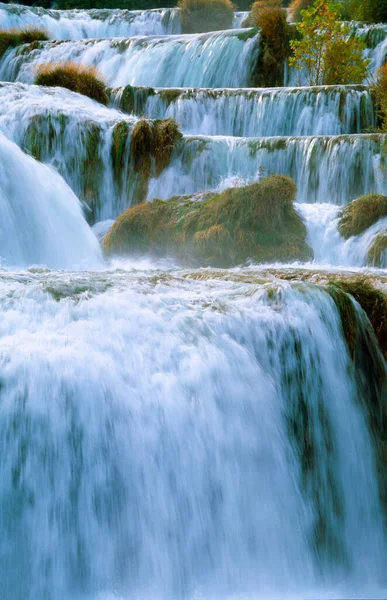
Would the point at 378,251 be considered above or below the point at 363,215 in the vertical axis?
below

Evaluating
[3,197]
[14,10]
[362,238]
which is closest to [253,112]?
[362,238]

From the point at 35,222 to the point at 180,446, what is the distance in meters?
4.82

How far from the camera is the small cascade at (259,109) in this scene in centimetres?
1209

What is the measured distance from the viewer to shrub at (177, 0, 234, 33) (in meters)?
20.6

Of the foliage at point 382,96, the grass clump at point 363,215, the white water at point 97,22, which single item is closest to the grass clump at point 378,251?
the grass clump at point 363,215

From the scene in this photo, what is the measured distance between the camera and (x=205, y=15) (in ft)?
68.1

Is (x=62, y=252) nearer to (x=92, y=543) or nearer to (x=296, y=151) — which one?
(x=296, y=151)

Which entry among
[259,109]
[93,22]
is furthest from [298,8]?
[259,109]

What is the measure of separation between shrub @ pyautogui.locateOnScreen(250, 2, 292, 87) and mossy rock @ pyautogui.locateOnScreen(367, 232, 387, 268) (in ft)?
27.1

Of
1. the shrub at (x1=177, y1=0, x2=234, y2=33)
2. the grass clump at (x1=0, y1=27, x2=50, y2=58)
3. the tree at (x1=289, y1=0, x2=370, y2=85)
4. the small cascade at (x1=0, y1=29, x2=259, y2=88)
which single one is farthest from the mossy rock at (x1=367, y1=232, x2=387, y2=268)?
the shrub at (x1=177, y1=0, x2=234, y2=33)

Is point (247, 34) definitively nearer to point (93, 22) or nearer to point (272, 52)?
point (272, 52)

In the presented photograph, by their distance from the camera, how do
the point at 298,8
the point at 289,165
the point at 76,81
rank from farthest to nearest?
1. the point at 298,8
2. the point at 76,81
3. the point at 289,165

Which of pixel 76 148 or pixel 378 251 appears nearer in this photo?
pixel 378 251

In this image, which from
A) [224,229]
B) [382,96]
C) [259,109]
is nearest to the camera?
[224,229]
